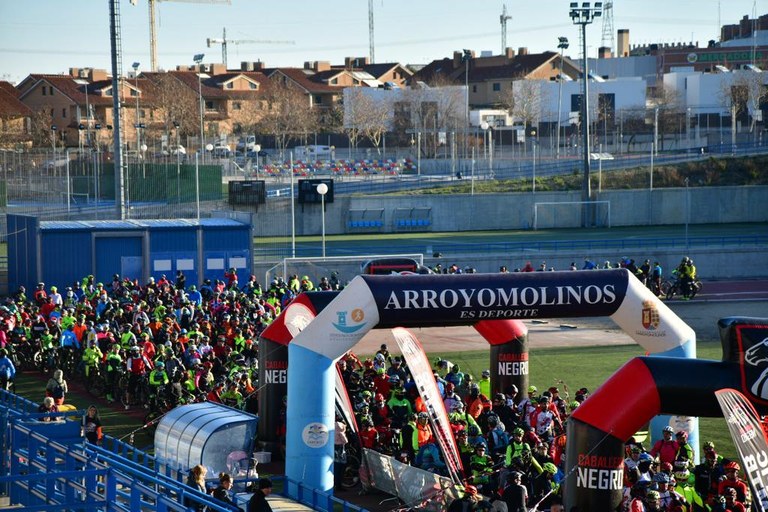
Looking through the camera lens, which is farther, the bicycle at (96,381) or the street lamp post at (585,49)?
the street lamp post at (585,49)

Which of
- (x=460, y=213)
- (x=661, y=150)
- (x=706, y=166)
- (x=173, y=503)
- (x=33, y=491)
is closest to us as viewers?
(x=173, y=503)

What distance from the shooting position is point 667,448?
50.6ft

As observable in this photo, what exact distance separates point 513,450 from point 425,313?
2.18 m

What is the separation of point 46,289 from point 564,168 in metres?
40.4

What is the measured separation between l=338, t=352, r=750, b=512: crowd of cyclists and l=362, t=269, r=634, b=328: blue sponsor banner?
60.3 inches

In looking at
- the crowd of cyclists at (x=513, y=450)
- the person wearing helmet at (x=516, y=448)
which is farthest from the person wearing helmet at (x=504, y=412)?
the person wearing helmet at (x=516, y=448)

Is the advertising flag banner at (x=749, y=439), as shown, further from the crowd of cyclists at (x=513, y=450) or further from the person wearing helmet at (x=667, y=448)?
the person wearing helmet at (x=667, y=448)

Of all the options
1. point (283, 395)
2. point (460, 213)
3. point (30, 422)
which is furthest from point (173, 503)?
point (460, 213)

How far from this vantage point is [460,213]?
201ft

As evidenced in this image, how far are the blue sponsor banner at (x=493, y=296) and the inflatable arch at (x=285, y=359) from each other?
2.74 metres

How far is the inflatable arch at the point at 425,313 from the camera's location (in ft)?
52.1

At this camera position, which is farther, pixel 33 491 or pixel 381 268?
pixel 381 268

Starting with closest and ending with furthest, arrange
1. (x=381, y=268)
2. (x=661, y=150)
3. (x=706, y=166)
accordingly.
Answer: (x=381, y=268), (x=706, y=166), (x=661, y=150)

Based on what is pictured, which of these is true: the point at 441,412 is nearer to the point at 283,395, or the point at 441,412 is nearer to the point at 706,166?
the point at 283,395
